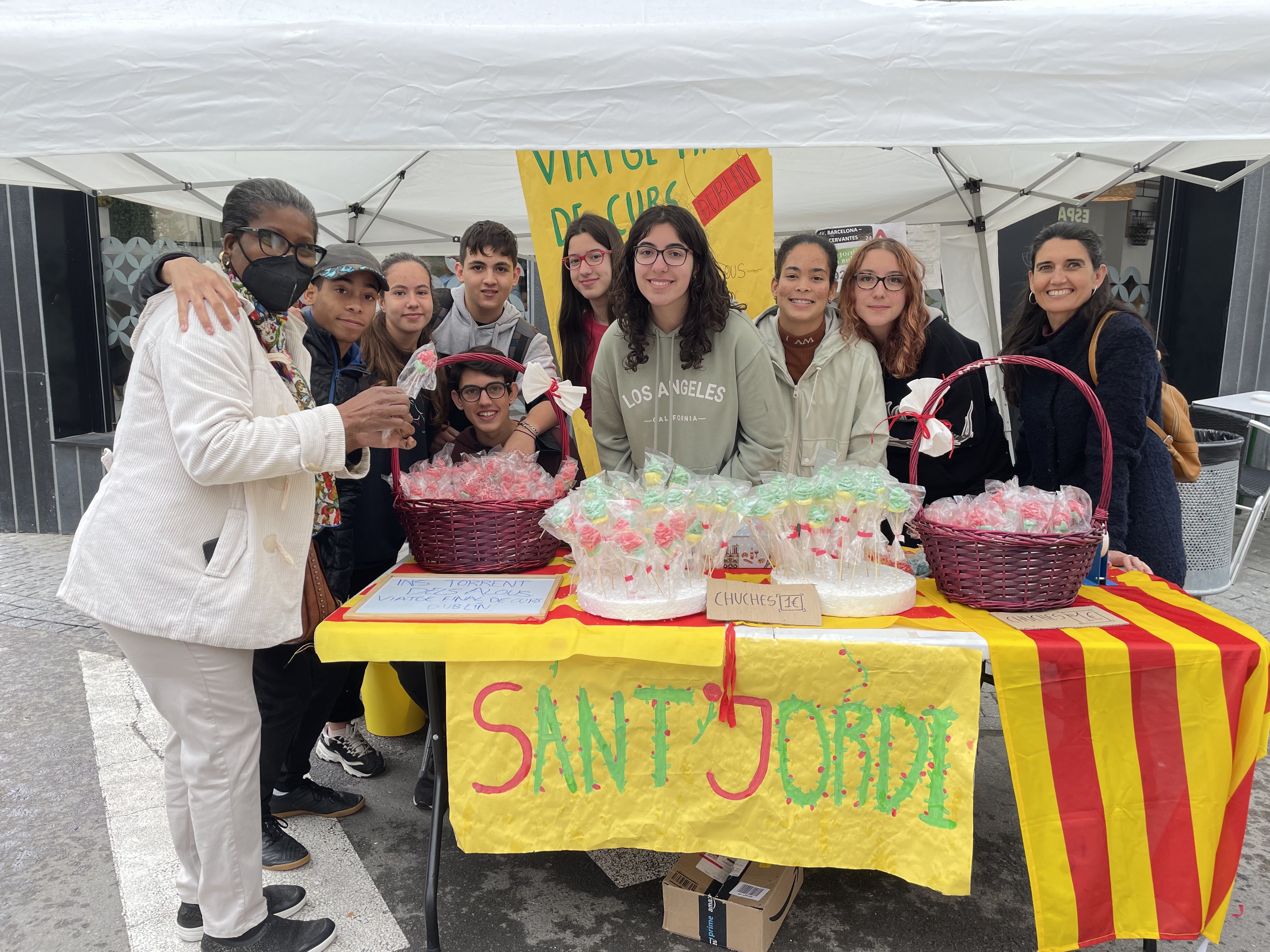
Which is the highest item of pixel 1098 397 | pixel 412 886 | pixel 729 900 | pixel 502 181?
pixel 502 181

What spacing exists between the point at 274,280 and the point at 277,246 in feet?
0.28

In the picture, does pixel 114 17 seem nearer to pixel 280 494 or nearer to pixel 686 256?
pixel 280 494

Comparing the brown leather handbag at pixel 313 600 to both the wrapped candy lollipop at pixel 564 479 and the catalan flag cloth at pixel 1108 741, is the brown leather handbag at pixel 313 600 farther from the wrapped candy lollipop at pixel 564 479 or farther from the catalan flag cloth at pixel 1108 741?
the wrapped candy lollipop at pixel 564 479

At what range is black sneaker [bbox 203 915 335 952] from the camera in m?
2.08

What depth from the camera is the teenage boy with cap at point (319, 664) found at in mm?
2400

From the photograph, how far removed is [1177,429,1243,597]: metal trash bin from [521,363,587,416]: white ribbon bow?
3.82m

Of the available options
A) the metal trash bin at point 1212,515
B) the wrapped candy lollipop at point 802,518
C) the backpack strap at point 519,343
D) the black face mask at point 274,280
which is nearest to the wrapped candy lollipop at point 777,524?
the wrapped candy lollipop at point 802,518

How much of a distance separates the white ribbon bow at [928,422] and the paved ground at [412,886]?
4.35ft

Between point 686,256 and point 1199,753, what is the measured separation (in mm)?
1819

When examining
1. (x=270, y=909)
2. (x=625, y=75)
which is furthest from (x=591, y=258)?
(x=270, y=909)

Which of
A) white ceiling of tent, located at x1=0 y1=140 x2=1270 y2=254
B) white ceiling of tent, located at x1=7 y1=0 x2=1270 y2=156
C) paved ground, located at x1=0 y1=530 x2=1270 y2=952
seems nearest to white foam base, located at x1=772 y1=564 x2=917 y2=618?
paved ground, located at x1=0 y1=530 x2=1270 y2=952

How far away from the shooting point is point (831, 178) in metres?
4.64

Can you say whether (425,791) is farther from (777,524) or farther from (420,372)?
(777,524)

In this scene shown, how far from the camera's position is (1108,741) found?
1.92 meters
